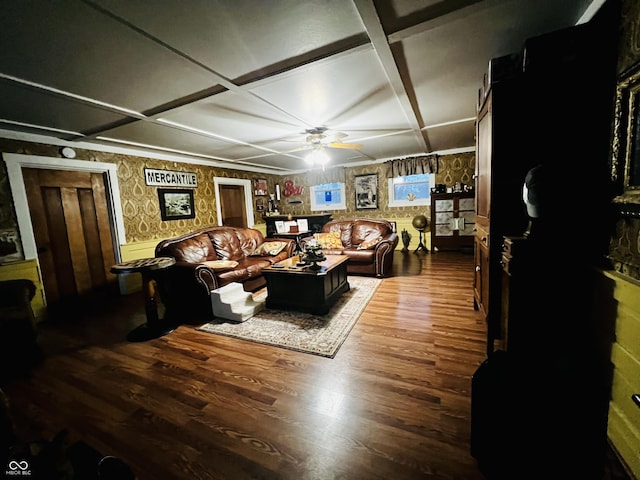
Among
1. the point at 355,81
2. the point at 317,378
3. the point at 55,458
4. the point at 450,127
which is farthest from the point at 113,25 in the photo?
the point at 450,127

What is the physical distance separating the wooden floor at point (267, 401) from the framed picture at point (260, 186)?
15.5 feet

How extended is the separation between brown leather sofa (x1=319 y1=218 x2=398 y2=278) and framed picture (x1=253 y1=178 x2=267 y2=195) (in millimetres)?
2749

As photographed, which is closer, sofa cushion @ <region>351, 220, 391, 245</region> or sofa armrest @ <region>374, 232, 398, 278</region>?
sofa armrest @ <region>374, 232, 398, 278</region>

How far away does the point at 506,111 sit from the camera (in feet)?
5.49

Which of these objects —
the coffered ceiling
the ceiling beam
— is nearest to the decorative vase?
the coffered ceiling

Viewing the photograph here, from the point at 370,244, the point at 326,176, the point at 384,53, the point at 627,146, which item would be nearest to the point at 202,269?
the point at 370,244

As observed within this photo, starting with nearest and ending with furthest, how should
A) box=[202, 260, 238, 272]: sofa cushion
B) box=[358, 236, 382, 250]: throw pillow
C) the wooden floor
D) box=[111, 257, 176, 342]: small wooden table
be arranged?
the wooden floor → box=[111, 257, 176, 342]: small wooden table → box=[202, 260, 238, 272]: sofa cushion → box=[358, 236, 382, 250]: throw pillow

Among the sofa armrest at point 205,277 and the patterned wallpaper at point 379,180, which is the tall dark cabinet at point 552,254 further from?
the patterned wallpaper at point 379,180

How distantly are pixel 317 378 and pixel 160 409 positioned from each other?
109cm

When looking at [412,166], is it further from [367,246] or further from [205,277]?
[205,277]

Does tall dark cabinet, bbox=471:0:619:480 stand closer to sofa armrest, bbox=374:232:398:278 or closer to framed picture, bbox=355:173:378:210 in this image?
sofa armrest, bbox=374:232:398:278

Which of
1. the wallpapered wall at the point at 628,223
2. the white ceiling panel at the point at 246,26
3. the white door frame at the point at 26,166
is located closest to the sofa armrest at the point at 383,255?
the wallpapered wall at the point at 628,223

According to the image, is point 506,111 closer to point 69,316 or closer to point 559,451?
point 559,451

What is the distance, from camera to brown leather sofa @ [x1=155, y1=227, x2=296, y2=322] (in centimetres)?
315
